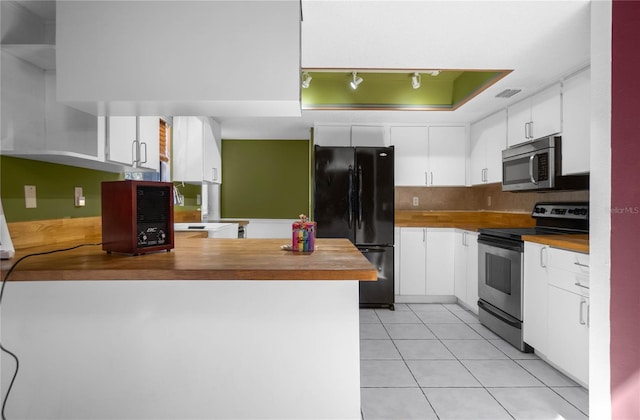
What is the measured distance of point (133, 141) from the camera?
2.68m

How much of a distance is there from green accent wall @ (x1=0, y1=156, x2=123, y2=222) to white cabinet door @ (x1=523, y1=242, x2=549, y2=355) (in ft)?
10.7

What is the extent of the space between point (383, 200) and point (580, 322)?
2398 mm

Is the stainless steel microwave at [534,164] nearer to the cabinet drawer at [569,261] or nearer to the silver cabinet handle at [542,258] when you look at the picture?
the silver cabinet handle at [542,258]

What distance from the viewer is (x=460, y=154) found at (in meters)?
5.00

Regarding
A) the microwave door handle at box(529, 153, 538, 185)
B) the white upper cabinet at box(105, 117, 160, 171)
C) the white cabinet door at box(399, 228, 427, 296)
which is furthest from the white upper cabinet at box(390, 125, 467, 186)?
the white upper cabinet at box(105, 117, 160, 171)

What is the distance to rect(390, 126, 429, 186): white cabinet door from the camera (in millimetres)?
4988

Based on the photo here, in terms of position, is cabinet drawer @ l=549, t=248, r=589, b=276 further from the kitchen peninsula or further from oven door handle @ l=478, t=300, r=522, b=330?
the kitchen peninsula

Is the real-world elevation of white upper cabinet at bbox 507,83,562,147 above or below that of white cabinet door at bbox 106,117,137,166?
above

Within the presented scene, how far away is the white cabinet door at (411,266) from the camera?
4.82 m

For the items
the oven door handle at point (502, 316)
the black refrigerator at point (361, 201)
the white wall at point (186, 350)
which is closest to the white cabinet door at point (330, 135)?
the black refrigerator at point (361, 201)

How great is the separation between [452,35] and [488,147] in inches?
89.8

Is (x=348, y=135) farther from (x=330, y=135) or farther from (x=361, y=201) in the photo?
(x=361, y=201)

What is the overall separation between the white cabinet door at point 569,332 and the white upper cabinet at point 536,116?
4.52ft

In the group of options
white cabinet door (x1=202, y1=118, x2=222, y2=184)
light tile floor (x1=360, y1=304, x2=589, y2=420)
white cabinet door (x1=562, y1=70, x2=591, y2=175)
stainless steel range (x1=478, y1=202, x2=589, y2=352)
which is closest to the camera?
light tile floor (x1=360, y1=304, x2=589, y2=420)
